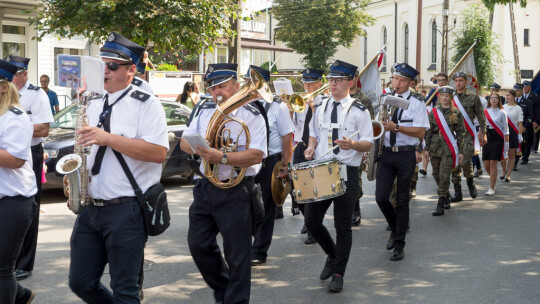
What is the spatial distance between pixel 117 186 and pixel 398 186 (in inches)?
169

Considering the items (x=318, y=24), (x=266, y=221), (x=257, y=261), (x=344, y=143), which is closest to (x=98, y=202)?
(x=344, y=143)

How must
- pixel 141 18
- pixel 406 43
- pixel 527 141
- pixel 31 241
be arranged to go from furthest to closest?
pixel 406 43 → pixel 527 141 → pixel 141 18 → pixel 31 241

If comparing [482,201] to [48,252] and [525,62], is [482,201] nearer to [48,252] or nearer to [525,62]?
[48,252]

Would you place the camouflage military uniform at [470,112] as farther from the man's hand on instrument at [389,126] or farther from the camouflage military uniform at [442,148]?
the man's hand on instrument at [389,126]

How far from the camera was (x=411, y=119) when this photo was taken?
8188 mm

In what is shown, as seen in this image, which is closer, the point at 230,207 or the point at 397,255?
the point at 230,207

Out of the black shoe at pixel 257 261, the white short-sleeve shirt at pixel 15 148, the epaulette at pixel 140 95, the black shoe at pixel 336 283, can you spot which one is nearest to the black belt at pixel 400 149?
the black shoe at pixel 257 261

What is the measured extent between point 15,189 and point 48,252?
3.41m

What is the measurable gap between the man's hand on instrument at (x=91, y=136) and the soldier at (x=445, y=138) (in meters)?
7.71

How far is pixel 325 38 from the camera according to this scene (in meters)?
63.3

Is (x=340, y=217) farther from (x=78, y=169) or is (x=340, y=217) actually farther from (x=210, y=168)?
(x=78, y=169)

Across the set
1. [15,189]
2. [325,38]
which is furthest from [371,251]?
[325,38]

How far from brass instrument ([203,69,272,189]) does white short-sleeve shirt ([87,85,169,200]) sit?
0.77 m

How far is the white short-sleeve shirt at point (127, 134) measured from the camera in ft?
14.2
